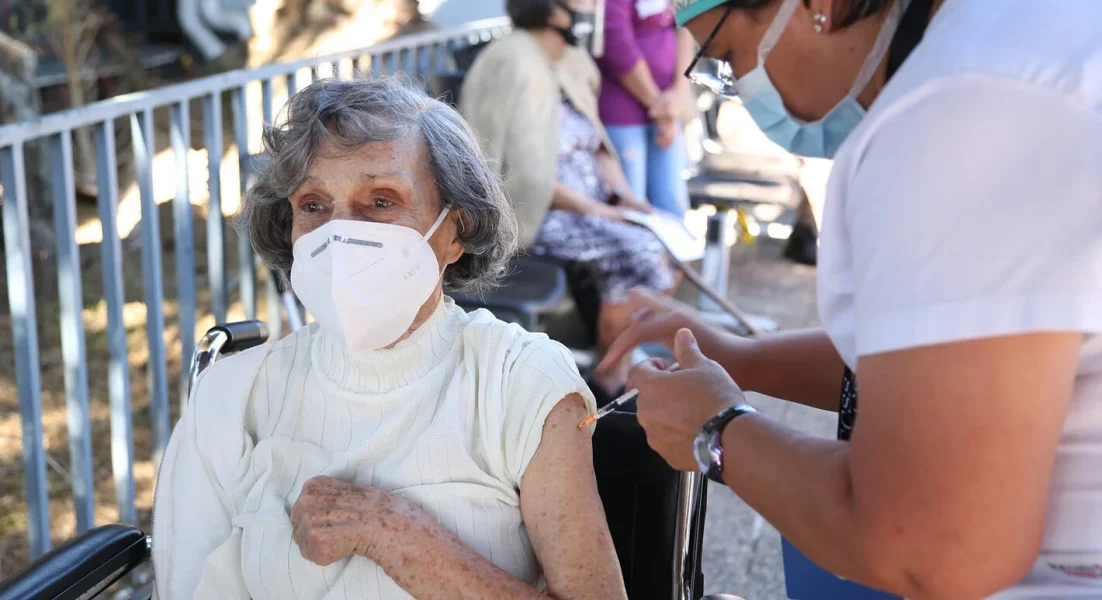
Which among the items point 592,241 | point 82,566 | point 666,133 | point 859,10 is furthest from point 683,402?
point 666,133

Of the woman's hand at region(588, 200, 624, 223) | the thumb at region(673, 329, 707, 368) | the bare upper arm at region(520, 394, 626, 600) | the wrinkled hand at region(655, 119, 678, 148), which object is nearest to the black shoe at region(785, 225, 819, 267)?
the wrinkled hand at region(655, 119, 678, 148)

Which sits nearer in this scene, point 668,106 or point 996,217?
point 996,217

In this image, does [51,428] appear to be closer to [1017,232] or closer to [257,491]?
[257,491]

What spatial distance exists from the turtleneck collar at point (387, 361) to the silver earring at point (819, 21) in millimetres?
950

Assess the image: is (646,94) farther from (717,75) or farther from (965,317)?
(965,317)

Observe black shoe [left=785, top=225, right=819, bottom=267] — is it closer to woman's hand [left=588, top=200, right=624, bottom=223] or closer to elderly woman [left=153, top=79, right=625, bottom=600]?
woman's hand [left=588, top=200, right=624, bottom=223]

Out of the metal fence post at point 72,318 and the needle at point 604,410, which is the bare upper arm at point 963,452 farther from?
the metal fence post at point 72,318

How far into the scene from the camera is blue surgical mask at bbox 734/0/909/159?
1.17m

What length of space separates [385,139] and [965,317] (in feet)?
3.83

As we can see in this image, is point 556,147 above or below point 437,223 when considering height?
below

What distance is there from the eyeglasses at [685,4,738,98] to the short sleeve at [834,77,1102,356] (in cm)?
39

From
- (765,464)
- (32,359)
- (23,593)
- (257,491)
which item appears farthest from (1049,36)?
(32,359)

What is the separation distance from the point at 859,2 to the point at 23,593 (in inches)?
54.5

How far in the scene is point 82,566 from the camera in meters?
1.62
